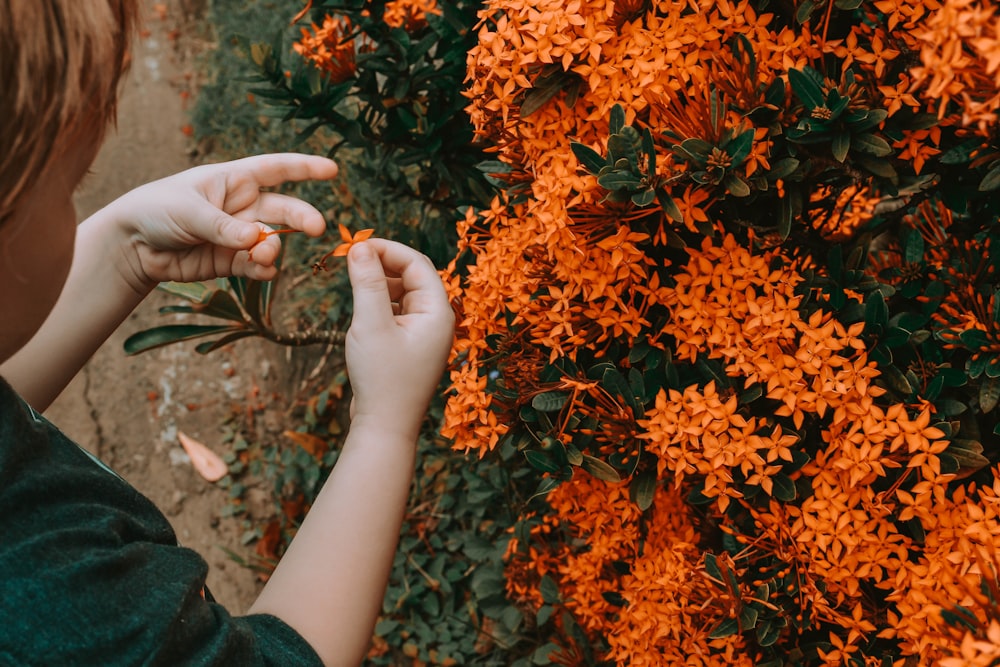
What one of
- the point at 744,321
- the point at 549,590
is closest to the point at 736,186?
the point at 744,321

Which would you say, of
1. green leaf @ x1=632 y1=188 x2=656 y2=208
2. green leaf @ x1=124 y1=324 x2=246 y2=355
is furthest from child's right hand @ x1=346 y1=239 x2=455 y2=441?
green leaf @ x1=124 y1=324 x2=246 y2=355

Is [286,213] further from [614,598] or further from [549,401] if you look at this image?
[614,598]

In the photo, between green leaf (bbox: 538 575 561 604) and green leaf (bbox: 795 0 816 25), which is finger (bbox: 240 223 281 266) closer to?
green leaf (bbox: 795 0 816 25)

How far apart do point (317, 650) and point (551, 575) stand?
4.48 ft

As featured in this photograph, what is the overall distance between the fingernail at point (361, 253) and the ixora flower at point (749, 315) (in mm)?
327

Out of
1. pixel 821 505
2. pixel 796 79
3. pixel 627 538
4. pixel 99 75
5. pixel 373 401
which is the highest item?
pixel 99 75

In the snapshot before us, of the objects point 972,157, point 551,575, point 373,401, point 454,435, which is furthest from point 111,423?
point 972,157

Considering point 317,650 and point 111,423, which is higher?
point 317,650

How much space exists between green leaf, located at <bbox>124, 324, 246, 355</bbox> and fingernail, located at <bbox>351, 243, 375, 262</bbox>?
5.07ft

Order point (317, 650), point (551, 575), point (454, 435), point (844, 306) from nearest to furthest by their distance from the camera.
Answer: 1. point (317, 650)
2. point (844, 306)
3. point (454, 435)
4. point (551, 575)

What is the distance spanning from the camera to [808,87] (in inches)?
50.2

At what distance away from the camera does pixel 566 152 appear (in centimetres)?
148

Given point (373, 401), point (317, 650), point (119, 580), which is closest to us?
point (119, 580)

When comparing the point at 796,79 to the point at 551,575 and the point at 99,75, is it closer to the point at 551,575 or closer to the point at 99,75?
the point at 99,75
